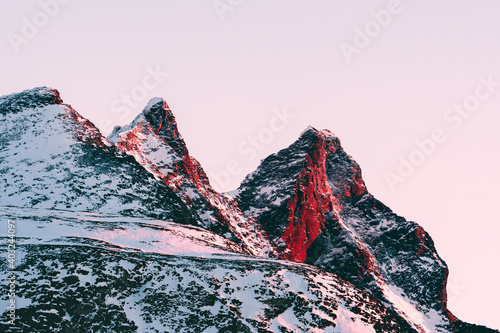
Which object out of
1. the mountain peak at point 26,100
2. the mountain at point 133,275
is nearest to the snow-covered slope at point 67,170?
the mountain peak at point 26,100

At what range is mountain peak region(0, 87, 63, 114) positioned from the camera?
188625mm

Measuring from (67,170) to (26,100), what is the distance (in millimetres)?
45991

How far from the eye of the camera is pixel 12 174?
153000mm

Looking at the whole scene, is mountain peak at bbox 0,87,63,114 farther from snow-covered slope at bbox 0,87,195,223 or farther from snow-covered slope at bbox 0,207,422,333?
snow-covered slope at bbox 0,207,422,333

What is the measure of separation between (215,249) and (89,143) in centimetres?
5913

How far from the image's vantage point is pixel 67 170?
157 metres

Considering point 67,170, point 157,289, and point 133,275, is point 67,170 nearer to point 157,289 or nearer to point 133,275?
point 133,275

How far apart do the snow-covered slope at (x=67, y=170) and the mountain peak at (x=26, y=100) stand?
269mm

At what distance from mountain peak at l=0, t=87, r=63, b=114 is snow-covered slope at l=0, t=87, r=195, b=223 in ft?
0.88

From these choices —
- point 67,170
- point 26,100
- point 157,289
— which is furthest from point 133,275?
point 26,100

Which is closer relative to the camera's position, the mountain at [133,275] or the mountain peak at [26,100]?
the mountain at [133,275]

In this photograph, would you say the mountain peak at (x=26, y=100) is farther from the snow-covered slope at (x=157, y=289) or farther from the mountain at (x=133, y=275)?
the snow-covered slope at (x=157, y=289)

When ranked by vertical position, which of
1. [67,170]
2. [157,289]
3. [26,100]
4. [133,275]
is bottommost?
[133,275]

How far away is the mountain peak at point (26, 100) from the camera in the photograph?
619 ft
